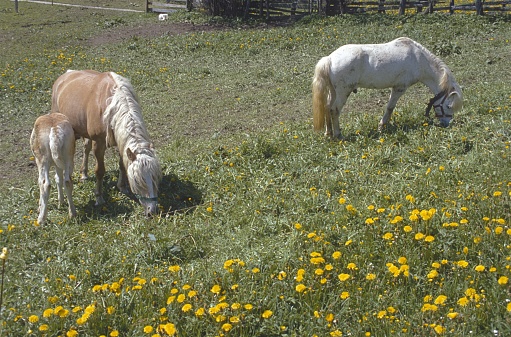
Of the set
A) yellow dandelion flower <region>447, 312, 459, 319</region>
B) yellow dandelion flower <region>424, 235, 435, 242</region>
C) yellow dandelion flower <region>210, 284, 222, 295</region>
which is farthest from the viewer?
yellow dandelion flower <region>424, 235, 435, 242</region>

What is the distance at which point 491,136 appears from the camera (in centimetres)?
695

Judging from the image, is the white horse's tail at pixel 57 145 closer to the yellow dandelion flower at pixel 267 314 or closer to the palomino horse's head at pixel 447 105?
the yellow dandelion flower at pixel 267 314

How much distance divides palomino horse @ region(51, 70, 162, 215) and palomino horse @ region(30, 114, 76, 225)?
1.71 ft

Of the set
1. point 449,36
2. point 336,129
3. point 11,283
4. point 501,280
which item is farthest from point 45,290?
point 449,36

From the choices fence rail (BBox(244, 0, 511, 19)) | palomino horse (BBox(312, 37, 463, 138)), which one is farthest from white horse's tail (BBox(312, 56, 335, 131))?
fence rail (BBox(244, 0, 511, 19))

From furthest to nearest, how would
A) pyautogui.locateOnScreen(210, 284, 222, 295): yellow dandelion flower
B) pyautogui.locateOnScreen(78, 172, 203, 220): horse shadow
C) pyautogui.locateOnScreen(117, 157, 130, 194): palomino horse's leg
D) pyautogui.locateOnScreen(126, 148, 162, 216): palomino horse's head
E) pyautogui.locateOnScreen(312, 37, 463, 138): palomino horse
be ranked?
pyautogui.locateOnScreen(312, 37, 463, 138): palomino horse < pyautogui.locateOnScreen(117, 157, 130, 194): palomino horse's leg < pyautogui.locateOnScreen(78, 172, 203, 220): horse shadow < pyautogui.locateOnScreen(126, 148, 162, 216): palomino horse's head < pyautogui.locateOnScreen(210, 284, 222, 295): yellow dandelion flower

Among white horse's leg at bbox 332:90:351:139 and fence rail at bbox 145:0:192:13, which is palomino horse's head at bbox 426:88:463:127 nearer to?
white horse's leg at bbox 332:90:351:139

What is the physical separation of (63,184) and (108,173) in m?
1.45

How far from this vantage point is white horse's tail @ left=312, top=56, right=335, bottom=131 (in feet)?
26.8

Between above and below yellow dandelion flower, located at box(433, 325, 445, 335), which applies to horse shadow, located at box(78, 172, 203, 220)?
below

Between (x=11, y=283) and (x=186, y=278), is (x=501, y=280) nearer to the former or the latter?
(x=186, y=278)

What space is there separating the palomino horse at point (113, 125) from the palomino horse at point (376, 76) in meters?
3.10

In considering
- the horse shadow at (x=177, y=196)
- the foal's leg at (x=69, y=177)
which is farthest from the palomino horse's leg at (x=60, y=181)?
the horse shadow at (x=177, y=196)

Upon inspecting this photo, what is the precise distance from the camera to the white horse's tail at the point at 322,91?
8.17 m
